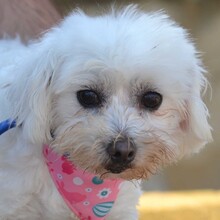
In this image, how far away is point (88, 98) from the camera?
4.19 feet

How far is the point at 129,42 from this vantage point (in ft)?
4.08

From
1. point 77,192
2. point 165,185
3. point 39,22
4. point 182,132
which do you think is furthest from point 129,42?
point 165,185

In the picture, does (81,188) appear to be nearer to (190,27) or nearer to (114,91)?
(114,91)

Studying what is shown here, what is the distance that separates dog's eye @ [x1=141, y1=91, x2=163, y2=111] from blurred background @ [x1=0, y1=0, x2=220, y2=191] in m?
0.57

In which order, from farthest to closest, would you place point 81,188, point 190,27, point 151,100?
1. point 190,27
2. point 81,188
3. point 151,100

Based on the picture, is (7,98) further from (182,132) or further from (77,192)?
(182,132)

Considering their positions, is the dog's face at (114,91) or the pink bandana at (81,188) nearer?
the dog's face at (114,91)

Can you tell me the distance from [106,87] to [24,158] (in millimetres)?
256

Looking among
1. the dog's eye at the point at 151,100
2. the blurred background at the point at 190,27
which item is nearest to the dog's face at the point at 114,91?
the dog's eye at the point at 151,100

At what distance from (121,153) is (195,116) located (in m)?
0.24

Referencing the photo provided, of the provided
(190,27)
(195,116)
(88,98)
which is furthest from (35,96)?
(190,27)

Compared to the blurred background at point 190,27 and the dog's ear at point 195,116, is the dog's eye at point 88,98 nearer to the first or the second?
the dog's ear at point 195,116

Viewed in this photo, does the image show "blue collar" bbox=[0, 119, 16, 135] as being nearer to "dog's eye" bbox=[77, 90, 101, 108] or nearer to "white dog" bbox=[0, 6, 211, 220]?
"white dog" bbox=[0, 6, 211, 220]

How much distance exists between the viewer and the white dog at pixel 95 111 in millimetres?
1235
